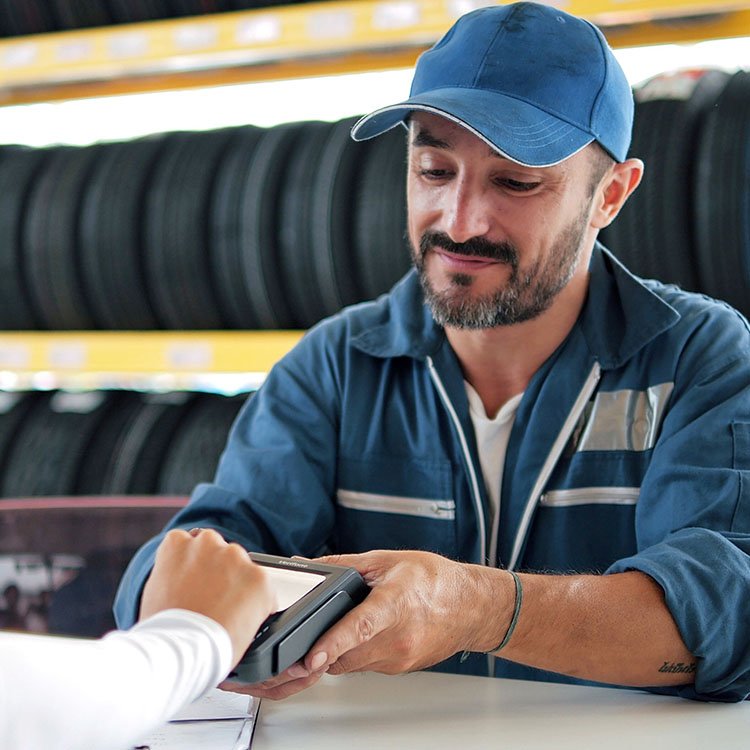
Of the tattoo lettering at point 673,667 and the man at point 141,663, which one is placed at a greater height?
the man at point 141,663

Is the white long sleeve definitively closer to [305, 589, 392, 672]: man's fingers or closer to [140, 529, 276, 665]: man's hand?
[140, 529, 276, 665]: man's hand

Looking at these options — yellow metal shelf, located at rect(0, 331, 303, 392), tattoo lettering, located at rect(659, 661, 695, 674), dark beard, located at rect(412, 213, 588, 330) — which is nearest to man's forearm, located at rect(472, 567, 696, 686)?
tattoo lettering, located at rect(659, 661, 695, 674)

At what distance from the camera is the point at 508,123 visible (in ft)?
3.43

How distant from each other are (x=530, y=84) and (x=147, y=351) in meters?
1.10

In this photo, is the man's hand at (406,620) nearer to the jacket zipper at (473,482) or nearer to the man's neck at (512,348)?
the jacket zipper at (473,482)

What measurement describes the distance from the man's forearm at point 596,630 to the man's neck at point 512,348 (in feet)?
1.21

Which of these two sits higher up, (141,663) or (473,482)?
(141,663)

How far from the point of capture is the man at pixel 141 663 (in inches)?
19.2

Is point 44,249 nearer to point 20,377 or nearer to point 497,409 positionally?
point 20,377

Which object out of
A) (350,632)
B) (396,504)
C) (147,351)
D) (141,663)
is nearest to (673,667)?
(350,632)

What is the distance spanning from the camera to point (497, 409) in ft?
4.05

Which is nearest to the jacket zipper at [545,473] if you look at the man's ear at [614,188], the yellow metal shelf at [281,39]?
the man's ear at [614,188]

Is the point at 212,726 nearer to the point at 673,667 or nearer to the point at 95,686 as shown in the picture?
the point at 95,686

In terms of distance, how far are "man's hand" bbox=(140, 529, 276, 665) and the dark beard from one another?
0.52m
